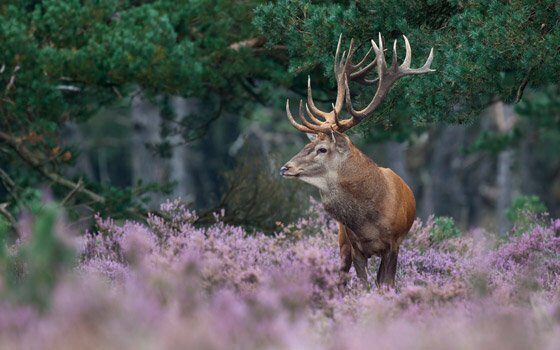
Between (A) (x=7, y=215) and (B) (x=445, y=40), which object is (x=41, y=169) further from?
(B) (x=445, y=40)

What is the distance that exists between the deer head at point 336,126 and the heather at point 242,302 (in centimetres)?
87

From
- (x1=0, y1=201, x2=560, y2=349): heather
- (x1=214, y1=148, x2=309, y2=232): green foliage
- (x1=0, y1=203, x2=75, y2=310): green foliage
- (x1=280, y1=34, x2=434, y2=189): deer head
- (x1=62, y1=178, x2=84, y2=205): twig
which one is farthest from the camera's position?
(x1=214, y1=148, x2=309, y2=232): green foliage

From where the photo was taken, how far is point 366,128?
37.6ft

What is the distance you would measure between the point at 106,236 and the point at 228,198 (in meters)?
3.99

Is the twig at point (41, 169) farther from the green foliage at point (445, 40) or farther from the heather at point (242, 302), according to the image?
the green foliage at point (445, 40)

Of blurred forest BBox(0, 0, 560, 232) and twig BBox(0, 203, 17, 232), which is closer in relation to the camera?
blurred forest BBox(0, 0, 560, 232)

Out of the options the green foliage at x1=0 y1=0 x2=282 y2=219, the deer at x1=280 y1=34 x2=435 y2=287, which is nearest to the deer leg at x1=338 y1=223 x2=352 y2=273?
the deer at x1=280 y1=34 x2=435 y2=287

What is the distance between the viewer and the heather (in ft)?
17.9

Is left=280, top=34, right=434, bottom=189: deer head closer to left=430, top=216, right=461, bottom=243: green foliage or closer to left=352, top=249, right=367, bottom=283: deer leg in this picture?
left=352, top=249, right=367, bottom=283: deer leg

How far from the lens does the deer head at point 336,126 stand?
31.9ft

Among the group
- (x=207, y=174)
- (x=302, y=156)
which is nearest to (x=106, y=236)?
(x=302, y=156)

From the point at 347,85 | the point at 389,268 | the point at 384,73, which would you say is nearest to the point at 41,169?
the point at 347,85

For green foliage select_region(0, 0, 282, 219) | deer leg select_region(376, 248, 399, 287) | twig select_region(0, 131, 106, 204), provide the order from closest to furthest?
deer leg select_region(376, 248, 399, 287) < green foliage select_region(0, 0, 282, 219) < twig select_region(0, 131, 106, 204)

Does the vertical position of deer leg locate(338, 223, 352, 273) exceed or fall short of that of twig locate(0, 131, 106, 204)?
it exceeds it
